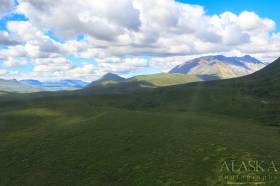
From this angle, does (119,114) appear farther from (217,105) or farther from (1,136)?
(217,105)

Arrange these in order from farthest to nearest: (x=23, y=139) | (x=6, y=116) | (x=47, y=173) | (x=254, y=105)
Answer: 1. (x=254, y=105)
2. (x=6, y=116)
3. (x=23, y=139)
4. (x=47, y=173)

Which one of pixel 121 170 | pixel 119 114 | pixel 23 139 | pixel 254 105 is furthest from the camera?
pixel 254 105

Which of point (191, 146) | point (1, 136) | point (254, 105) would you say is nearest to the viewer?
point (191, 146)

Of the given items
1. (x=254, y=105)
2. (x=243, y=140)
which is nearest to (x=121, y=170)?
(x=243, y=140)

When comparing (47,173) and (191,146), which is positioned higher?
(191,146)

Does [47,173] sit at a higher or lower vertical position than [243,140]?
lower

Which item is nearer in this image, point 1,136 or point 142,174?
point 142,174

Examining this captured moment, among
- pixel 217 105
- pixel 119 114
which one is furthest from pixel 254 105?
pixel 119 114

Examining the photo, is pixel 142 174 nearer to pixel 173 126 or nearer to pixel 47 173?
pixel 47 173

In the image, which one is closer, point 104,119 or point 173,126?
point 173,126
